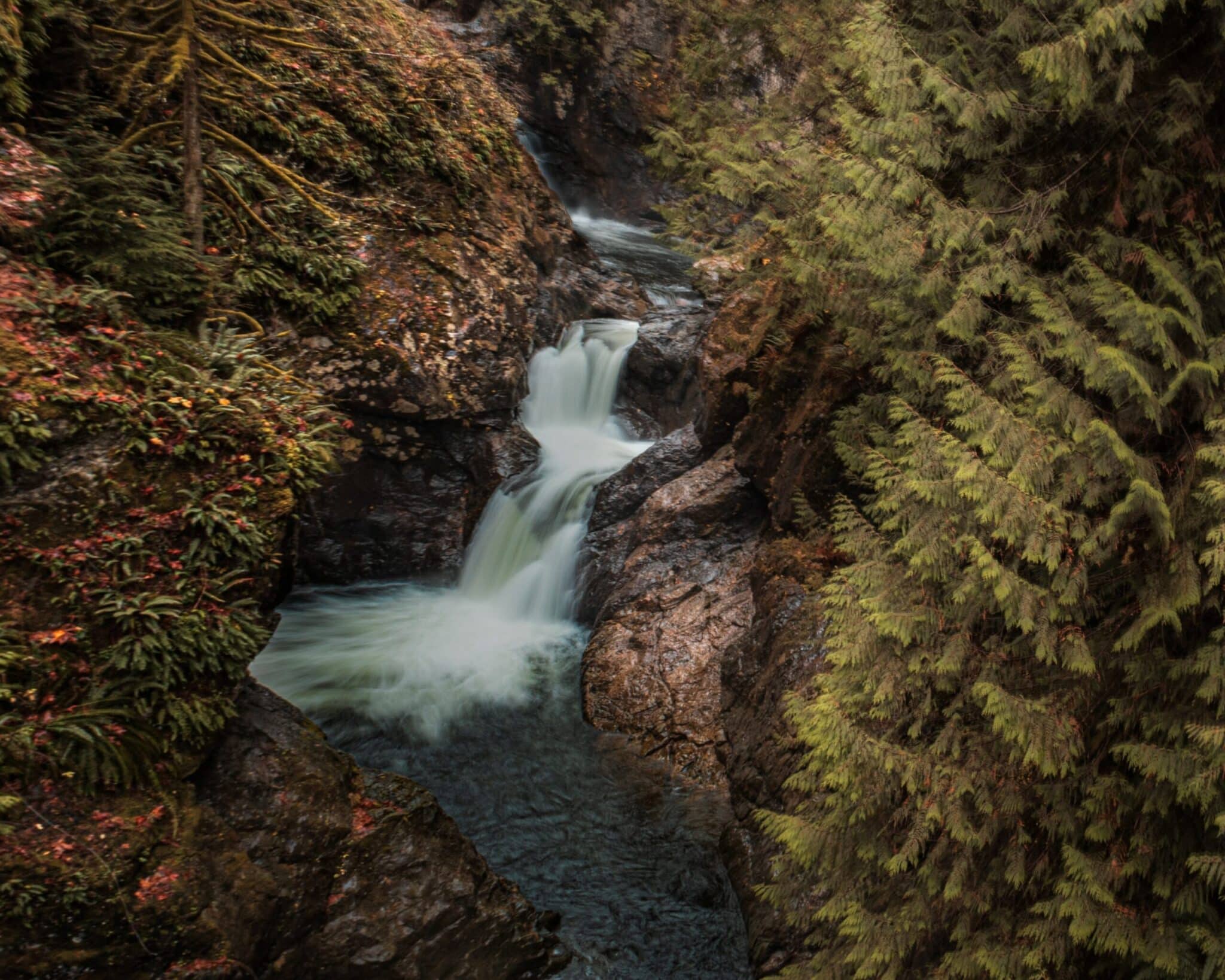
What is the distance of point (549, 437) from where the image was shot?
13.5 meters

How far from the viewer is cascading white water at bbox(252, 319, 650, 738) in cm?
902

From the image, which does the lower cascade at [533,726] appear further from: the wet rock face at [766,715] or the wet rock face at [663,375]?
the wet rock face at [663,375]

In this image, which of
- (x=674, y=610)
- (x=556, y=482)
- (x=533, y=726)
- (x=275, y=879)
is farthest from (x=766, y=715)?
(x=556, y=482)

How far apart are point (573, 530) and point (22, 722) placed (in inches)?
307

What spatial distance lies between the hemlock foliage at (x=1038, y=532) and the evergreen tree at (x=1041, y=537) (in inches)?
0.7

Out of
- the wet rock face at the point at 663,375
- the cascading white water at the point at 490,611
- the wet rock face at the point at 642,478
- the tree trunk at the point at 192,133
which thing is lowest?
the cascading white water at the point at 490,611

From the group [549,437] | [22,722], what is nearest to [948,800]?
[22,722]

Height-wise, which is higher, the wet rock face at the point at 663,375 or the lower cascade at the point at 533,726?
the wet rock face at the point at 663,375

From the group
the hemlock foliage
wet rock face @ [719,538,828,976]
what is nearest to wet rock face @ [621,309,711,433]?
wet rock face @ [719,538,828,976]

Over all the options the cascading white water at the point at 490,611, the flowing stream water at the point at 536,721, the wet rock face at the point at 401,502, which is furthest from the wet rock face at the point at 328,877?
the wet rock face at the point at 401,502

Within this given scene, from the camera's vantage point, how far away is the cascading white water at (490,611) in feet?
29.6

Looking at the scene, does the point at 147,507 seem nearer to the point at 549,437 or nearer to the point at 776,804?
the point at 776,804

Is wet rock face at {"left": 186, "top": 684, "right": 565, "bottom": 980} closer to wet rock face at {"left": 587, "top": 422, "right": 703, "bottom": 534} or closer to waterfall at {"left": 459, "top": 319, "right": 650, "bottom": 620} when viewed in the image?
waterfall at {"left": 459, "top": 319, "right": 650, "bottom": 620}

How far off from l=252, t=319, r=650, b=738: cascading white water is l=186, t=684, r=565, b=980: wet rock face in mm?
2515
